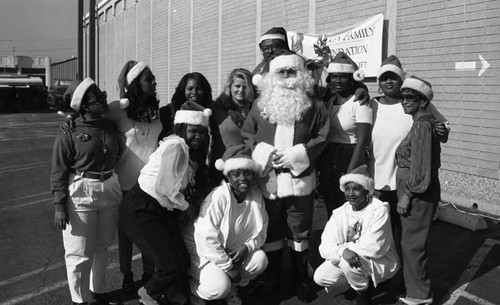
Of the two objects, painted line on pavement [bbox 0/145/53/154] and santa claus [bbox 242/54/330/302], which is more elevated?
santa claus [bbox 242/54/330/302]

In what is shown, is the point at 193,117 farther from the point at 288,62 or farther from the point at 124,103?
the point at 288,62

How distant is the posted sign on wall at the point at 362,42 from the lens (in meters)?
8.29

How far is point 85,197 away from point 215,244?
1025 mm

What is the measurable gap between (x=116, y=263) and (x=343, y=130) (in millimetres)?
2645

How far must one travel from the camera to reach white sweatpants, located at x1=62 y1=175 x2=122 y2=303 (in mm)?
3387

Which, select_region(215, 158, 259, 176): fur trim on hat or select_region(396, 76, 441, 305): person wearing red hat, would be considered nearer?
select_region(396, 76, 441, 305): person wearing red hat

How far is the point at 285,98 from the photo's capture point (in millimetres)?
3812

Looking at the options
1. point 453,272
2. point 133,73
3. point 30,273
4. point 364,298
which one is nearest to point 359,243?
point 364,298

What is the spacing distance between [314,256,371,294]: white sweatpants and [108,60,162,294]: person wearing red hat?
4.56 ft

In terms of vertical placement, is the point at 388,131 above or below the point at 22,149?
above

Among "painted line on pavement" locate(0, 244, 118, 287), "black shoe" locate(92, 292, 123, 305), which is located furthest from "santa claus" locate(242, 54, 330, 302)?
"painted line on pavement" locate(0, 244, 118, 287)

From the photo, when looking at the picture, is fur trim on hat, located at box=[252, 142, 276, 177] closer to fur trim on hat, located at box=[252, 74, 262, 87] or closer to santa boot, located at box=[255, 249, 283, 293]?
fur trim on hat, located at box=[252, 74, 262, 87]

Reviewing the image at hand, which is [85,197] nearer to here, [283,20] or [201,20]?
[283,20]

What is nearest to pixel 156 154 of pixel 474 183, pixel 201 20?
pixel 474 183
